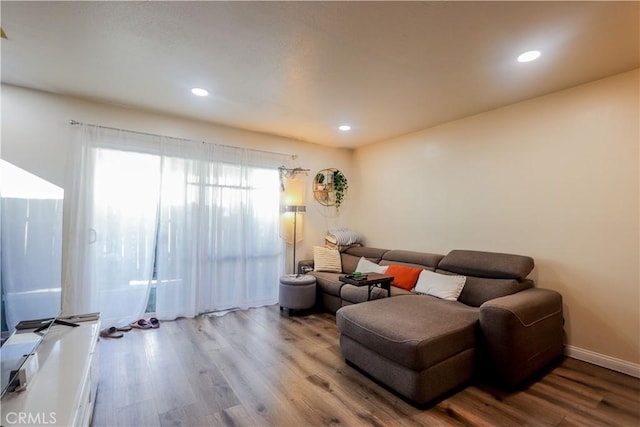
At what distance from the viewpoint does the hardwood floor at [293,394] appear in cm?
187

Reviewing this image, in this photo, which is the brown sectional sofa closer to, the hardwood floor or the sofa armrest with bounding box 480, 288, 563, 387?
the sofa armrest with bounding box 480, 288, 563, 387

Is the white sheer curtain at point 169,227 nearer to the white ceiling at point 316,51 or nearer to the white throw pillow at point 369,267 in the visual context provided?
the white ceiling at point 316,51

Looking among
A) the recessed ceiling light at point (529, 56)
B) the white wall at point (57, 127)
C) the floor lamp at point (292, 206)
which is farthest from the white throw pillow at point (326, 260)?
the recessed ceiling light at point (529, 56)

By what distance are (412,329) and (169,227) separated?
297 centimetres

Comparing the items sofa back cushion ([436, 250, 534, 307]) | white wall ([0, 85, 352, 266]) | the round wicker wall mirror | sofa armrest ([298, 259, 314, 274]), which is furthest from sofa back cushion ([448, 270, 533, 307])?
white wall ([0, 85, 352, 266])

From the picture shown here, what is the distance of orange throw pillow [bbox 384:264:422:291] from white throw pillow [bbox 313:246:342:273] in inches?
38.2

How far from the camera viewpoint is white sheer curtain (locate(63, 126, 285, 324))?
3.12 metres

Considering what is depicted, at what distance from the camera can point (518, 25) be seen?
1.87 metres

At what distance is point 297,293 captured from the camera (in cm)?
379

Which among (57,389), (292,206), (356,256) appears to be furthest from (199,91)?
(356,256)

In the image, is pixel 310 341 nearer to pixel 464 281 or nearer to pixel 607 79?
pixel 464 281

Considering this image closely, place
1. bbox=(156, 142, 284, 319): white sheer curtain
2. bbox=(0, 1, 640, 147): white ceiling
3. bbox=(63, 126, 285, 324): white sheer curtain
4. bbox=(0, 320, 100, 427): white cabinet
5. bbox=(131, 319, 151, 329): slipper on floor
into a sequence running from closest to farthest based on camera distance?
bbox=(0, 320, 100, 427): white cabinet → bbox=(0, 1, 640, 147): white ceiling → bbox=(63, 126, 285, 324): white sheer curtain → bbox=(131, 319, 151, 329): slipper on floor → bbox=(156, 142, 284, 319): white sheer curtain

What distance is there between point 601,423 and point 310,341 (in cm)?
223

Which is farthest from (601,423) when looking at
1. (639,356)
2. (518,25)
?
(518,25)
